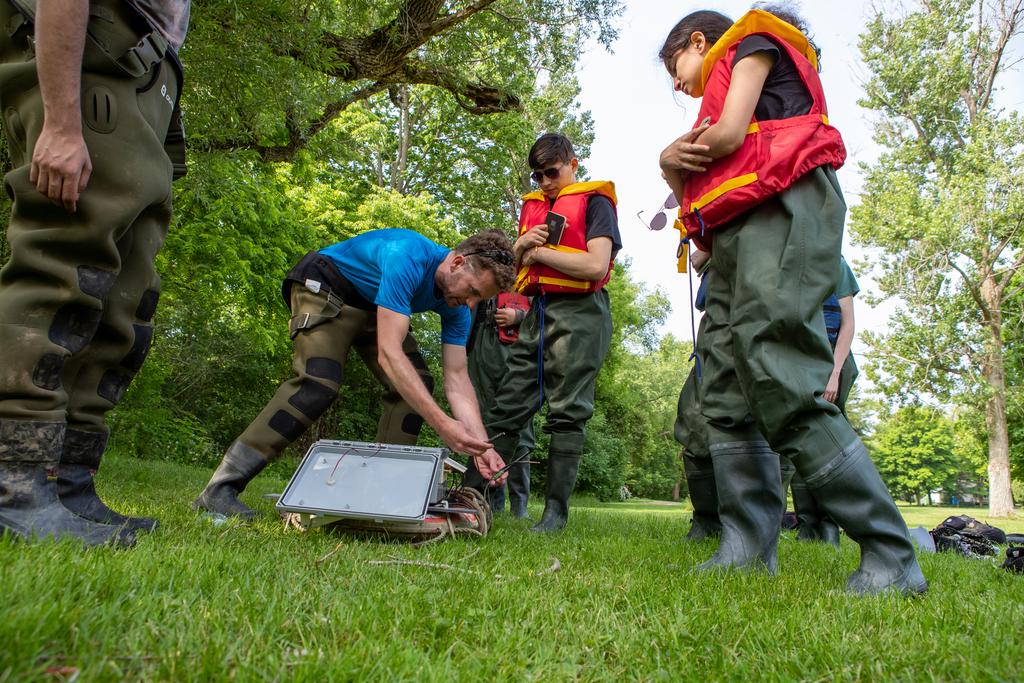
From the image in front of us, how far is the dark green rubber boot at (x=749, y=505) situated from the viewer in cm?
225

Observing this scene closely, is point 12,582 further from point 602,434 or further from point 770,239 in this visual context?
point 602,434

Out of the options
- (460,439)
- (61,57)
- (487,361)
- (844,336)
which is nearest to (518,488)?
(487,361)

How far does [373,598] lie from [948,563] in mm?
2835

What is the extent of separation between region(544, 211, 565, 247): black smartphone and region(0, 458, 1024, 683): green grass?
7.41 ft

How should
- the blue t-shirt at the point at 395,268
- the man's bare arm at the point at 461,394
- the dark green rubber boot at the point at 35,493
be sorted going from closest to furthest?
the dark green rubber boot at the point at 35,493 → the blue t-shirt at the point at 395,268 → the man's bare arm at the point at 461,394

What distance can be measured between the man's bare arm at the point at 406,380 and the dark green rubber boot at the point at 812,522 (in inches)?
100

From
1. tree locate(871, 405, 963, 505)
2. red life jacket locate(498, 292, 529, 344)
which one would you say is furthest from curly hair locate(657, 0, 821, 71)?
tree locate(871, 405, 963, 505)

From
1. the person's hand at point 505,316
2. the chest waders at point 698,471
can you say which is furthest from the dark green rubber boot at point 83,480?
the person's hand at point 505,316

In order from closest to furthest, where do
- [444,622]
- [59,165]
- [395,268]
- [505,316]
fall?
[444,622] → [59,165] → [395,268] → [505,316]

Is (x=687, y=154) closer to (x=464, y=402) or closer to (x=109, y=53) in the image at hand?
(x=464, y=402)

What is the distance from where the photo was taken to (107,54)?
1863 millimetres

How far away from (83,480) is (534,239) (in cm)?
260

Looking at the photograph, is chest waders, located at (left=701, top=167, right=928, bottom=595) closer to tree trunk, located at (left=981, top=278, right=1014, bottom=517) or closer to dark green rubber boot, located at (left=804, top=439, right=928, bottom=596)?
Answer: dark green rubber boot, located at (left=804, top=439, right=928, bottom=596)

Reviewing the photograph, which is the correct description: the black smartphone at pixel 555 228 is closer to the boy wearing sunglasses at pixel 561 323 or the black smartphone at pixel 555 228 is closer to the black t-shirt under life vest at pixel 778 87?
the boy wearing sunglasses at pixel 561 323
